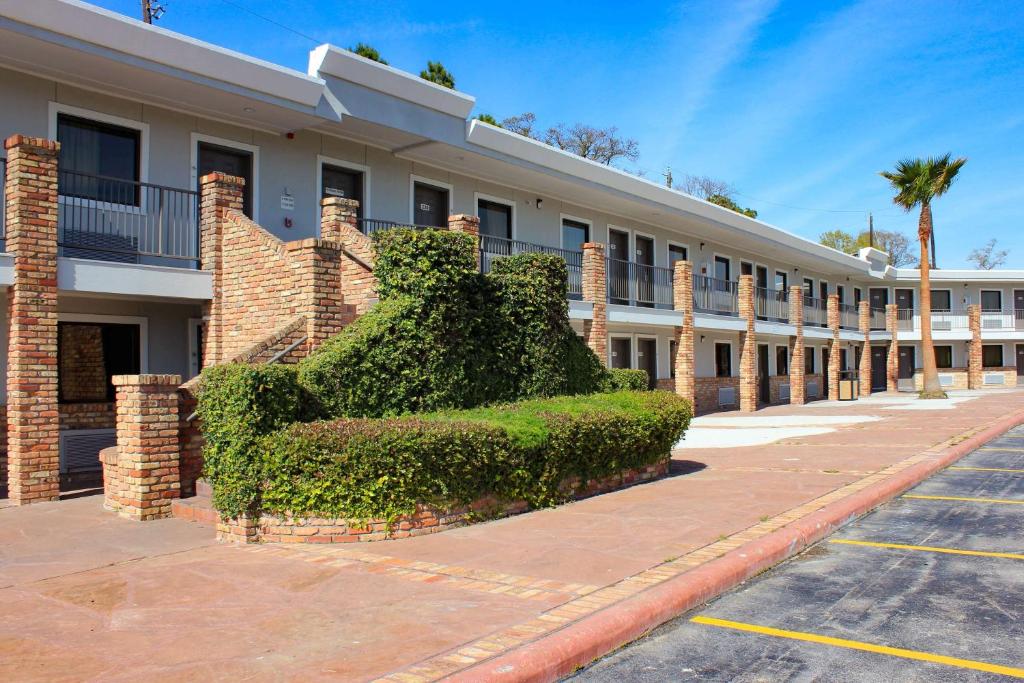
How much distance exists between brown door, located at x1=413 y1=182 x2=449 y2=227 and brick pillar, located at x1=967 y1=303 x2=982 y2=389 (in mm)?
37257

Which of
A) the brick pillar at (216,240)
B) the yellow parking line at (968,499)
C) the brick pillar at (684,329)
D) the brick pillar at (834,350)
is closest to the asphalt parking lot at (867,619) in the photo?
the yellow parking line at (968,499)

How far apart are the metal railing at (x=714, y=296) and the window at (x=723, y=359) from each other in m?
2.03

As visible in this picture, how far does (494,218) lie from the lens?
20.1 metres

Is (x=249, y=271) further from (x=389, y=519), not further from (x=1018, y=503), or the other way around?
(x=1018, y=503)

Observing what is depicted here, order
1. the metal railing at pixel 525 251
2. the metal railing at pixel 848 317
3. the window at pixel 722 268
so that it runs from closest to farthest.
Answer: the metal railing at pixel 525 251, the window at pixel 722 268, the metal railing at pixel 848 317

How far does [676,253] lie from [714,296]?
86.7 inches

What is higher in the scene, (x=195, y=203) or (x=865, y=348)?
(x=195, y=203)

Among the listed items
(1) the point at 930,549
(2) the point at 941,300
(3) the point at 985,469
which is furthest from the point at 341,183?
(2) the point at 941,300

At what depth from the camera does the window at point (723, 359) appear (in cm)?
2990

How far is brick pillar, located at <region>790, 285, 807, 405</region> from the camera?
104 ft

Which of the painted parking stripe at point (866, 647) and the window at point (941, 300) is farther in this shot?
the window at point (941, 300)

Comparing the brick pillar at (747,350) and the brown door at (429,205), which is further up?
the brown door at (429,205)

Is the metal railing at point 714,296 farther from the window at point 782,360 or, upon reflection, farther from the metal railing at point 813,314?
the window at point 782,360

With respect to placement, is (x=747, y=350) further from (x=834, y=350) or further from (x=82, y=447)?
(x=82, y=447)
